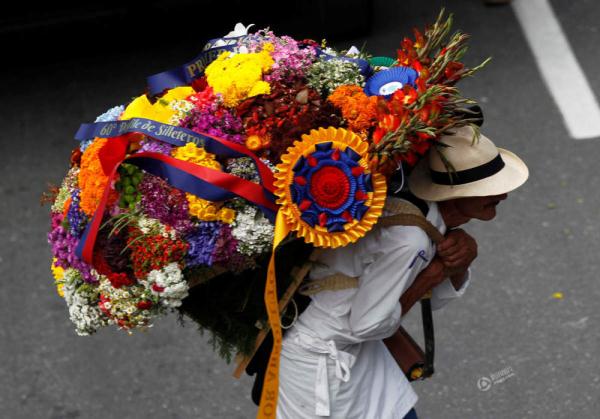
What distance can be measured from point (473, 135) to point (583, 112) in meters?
3.45

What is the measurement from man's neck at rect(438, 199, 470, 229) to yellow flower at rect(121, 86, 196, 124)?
0.89m

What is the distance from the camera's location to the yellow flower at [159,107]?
3254 millimetres

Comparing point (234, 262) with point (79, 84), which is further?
point (79, 84)

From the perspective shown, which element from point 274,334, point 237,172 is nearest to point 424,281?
point 274,334

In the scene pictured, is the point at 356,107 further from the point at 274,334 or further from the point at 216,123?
the point at 274,334

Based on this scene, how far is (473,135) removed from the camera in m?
3.29

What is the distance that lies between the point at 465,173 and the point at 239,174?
2.34 ft

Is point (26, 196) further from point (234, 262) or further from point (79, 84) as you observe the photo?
point (234, 262)

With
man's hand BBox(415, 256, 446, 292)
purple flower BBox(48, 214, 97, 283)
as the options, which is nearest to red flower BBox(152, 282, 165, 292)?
purple flower BBox(48, 214, 97, 283)

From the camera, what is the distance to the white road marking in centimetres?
643

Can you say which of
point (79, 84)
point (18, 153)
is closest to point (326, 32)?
point (79, 84)

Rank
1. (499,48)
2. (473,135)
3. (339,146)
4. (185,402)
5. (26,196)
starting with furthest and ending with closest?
(499,48)
(26,196)
(185,402)
(473,135)
(339,146)

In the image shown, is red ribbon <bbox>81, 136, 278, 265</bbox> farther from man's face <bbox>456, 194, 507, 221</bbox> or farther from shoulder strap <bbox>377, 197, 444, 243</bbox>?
man's face <bbox>456, 194, 507, 221</bbox>

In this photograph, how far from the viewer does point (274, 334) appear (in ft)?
10.7
